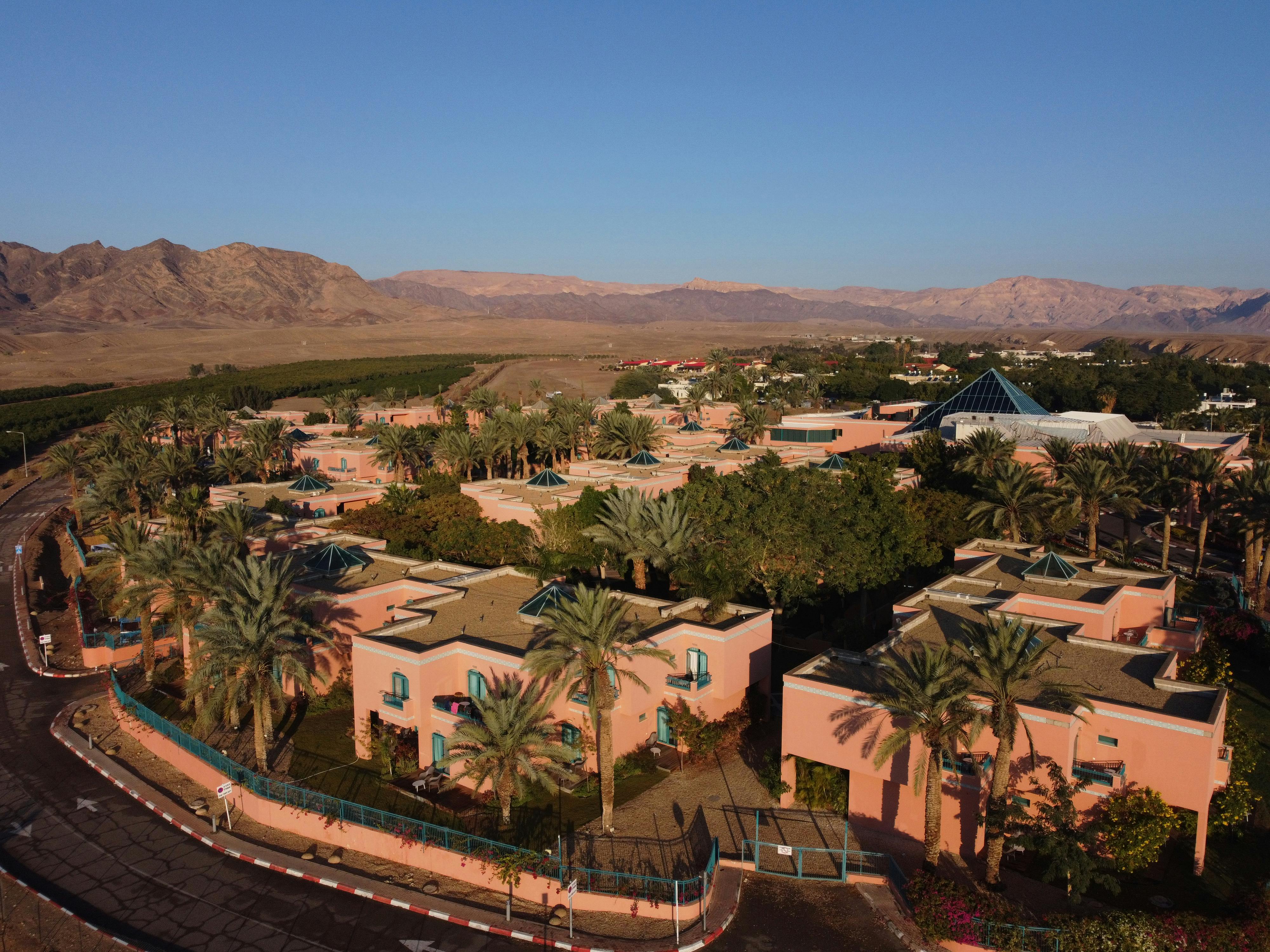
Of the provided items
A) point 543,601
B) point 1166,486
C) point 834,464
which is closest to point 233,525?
point 543,601

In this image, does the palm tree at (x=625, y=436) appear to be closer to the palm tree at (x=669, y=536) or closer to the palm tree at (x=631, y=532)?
the palm tree at (x=631, y=532)

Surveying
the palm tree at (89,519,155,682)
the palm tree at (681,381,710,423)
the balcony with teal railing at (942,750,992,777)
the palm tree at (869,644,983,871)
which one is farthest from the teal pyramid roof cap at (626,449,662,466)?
the balcony with teal railing at (942,750,992,777)

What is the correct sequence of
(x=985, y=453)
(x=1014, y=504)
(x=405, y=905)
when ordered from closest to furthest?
(x=405, y=905)
(x=1014, y=504)
(x=985, y=453)

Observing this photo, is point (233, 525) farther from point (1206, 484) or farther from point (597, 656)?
point (1206, 484)

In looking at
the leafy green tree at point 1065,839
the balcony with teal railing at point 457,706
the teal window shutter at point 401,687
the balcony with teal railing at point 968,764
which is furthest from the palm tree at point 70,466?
A: the leafy green tree at point 1065,839

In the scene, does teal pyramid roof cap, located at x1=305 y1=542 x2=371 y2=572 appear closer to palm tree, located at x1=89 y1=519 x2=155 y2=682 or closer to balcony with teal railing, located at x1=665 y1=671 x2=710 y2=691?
palm tree, located at x1=89 y1=519 x2=155 y2=682
